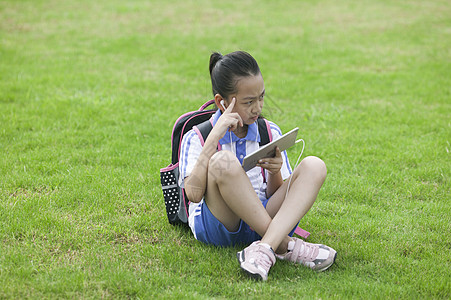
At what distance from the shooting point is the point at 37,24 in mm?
10547

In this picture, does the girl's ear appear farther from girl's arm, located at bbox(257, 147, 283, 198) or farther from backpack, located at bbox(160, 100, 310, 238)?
girl's arm, located at bbox(257, 147, 283, 198)

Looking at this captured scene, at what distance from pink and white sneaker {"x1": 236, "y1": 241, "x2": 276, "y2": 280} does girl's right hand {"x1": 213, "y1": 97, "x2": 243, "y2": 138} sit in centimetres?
70

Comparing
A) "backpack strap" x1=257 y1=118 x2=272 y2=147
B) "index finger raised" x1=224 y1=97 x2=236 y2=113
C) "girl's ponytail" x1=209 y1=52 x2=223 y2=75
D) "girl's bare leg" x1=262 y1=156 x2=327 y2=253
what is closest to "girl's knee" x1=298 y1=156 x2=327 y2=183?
"girl's bare leg" x1=262 y1=156 x2=327 y2=253

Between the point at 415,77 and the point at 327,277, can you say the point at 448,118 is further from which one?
the point at 327,277

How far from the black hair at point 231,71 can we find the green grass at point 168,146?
103cm

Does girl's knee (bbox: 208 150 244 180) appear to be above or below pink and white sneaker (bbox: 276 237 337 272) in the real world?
above

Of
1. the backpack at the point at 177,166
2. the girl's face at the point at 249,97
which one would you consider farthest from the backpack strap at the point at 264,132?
the girl's face at the point at 249,97

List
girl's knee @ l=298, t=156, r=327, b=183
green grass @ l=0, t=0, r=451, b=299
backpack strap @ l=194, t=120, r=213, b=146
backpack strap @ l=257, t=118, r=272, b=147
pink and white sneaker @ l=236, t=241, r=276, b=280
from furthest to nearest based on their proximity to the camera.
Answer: backpack strap @ l=257, t=118, r=272, b=147
backpack strap @ l=194, t=120, r=213, b=146
girl's knee @ l=298, t=156, r=327, b=183
green grass @ l=0, t=0, r=451, b=299
pink and white sneaker @ l=236, t=241, r=276, b=280

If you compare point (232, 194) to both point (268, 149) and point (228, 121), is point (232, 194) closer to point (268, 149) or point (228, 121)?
point (268, 149)

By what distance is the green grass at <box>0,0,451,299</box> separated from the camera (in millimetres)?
2984

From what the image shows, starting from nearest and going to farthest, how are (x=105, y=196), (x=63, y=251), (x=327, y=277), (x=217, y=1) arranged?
(x=327, y=277) < (x=63, y=251) < (x=105, y=196) < (x=217, y=1)

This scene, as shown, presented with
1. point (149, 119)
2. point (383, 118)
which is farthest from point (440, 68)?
point (149, 119)

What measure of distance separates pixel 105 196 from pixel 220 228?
126cm

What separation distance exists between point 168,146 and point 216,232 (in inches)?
83.9
